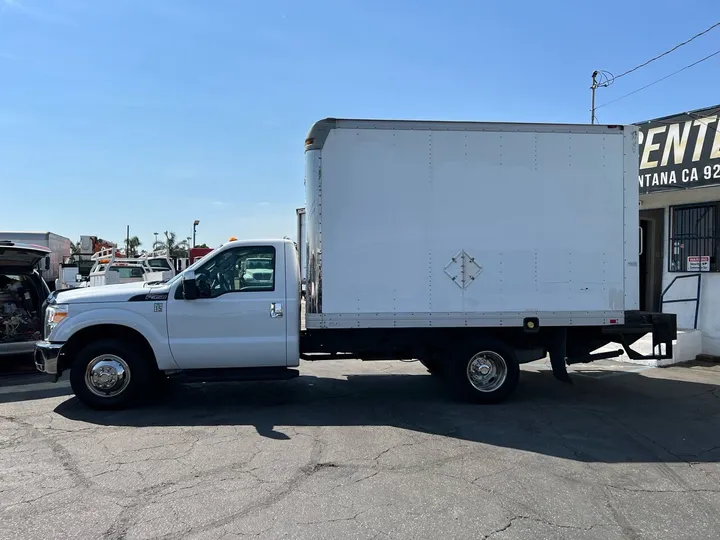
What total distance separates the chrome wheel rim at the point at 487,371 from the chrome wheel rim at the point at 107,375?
13.7ft

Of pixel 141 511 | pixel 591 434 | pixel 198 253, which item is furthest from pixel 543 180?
pixel 198 253

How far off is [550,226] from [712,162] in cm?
473

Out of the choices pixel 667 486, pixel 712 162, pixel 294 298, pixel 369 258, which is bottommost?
pixel 667 486

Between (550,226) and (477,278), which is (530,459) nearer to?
(477,278)

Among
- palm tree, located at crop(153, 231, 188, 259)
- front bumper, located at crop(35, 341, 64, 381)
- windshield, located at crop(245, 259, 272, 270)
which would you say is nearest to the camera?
front bumper, located at crop(35, 341, 64, 381)

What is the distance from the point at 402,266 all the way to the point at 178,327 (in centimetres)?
277

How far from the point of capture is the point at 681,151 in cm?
989

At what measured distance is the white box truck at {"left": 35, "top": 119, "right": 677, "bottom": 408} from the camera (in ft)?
21.1

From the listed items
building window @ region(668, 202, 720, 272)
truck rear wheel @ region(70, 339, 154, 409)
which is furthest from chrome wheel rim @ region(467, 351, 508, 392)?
building window @ region(668, 202, 720, 272)

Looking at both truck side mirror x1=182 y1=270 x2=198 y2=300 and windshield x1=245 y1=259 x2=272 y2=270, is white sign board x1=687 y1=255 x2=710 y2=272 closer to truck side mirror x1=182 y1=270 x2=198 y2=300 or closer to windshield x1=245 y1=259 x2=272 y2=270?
windshield x1=245 y1=259 x2=272 y2=270

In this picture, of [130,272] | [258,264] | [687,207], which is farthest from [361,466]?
[130,272]

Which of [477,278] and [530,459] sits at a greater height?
[477,278]

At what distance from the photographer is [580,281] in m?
6.64

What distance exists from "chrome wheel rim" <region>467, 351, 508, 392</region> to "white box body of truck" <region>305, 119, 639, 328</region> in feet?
1.78
